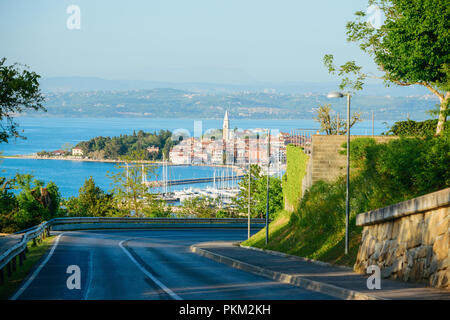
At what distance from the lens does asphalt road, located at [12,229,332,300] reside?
14969 mm

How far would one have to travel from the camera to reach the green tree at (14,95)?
869 inches

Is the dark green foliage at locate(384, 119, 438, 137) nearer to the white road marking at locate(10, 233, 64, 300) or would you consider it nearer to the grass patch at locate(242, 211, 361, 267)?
the grass patch at locate(242, 211, 361, 267)

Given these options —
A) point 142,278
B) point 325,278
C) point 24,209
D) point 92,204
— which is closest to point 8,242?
point 142,278

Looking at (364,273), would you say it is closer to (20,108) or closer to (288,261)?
(288,261)

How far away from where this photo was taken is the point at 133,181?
80.8 m

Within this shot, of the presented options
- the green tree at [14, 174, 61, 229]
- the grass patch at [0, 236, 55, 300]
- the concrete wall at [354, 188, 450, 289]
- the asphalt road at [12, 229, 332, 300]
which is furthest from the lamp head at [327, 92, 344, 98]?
the green tree at [14, 174, 61, 229]

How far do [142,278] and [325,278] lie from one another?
568 cm

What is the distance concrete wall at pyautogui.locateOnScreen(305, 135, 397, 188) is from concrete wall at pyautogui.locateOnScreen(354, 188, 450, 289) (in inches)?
485

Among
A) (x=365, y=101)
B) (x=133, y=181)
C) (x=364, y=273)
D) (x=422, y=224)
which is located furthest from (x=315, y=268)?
(x=365, y=101)

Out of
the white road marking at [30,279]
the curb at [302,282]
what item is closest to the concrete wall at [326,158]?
the curb at [302,282]

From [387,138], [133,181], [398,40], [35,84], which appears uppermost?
[398,40]

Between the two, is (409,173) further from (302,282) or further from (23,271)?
(23,271)
